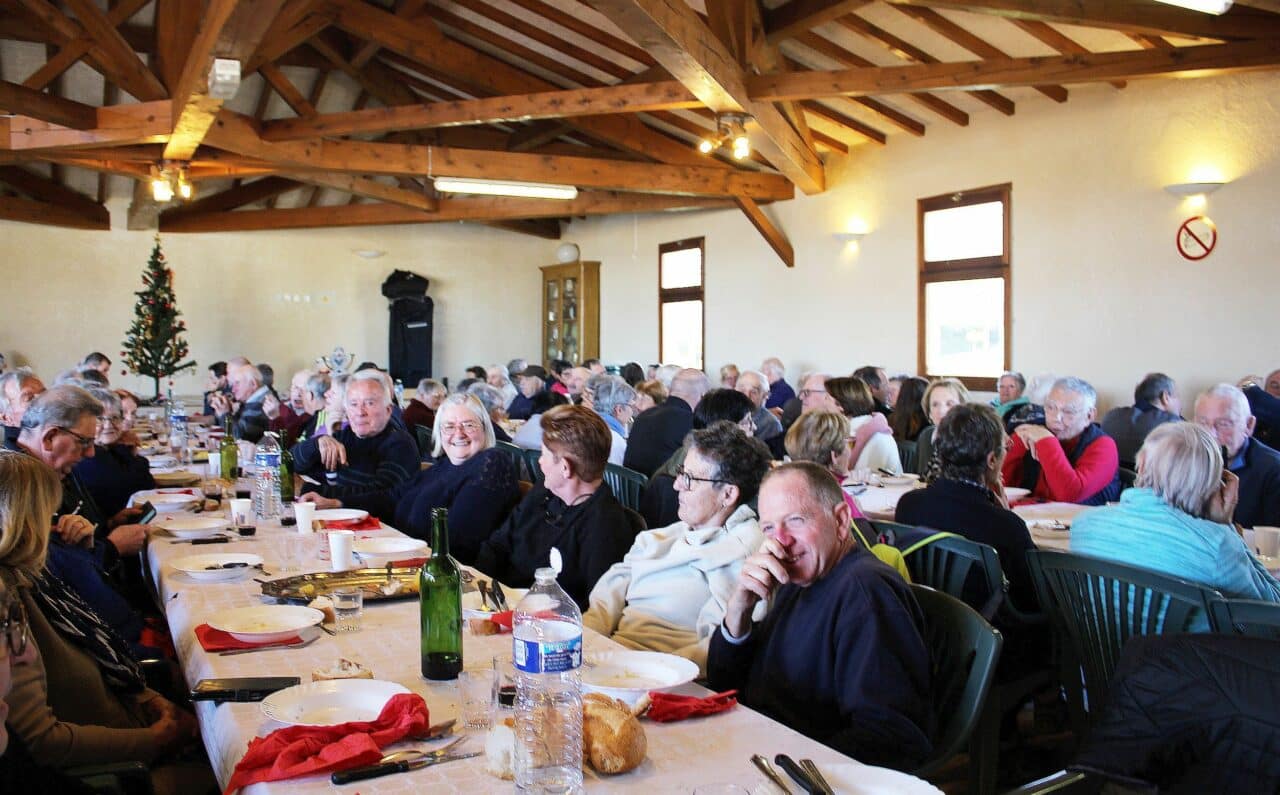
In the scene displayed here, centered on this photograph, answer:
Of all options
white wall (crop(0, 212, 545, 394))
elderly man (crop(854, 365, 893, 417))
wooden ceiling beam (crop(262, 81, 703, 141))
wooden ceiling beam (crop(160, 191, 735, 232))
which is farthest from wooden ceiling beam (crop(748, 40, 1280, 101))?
white wall (crop(0, 212, 545, 394))

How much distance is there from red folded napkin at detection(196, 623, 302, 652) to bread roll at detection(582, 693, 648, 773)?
0.93 meters

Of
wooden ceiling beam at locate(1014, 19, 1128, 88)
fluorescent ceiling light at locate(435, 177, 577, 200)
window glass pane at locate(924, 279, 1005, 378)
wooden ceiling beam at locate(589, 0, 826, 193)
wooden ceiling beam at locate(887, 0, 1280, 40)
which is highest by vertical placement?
wooden ceiling beam at locate(1014, 19, 1128, 88)

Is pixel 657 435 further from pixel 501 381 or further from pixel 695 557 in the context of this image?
pixel 501 381

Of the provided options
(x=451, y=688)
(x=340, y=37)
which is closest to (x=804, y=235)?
(x=340, y=37)

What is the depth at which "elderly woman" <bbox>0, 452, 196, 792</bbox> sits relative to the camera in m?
1.88

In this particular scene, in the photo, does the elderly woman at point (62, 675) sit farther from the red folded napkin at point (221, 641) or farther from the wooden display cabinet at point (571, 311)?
the wooden display cabinet at point (571, 311)

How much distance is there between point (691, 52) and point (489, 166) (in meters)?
4.17

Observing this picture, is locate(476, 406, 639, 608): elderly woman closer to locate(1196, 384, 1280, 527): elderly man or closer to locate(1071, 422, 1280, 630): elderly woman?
locate(1071, 422, 1280, 630): elderly woman

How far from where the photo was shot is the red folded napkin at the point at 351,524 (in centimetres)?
369

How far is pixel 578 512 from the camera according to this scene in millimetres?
3123

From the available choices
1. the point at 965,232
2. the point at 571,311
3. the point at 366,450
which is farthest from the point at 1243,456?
the point at 571,311

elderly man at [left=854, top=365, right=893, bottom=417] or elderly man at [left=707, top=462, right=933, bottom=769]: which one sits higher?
elderly man at [left=854, top=365, right=893, bottom=417]

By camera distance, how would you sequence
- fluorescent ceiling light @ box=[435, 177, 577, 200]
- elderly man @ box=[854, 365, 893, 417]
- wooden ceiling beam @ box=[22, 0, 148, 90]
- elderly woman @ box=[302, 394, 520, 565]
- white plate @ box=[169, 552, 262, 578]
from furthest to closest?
fluorescent ceiling light @ box=[435, 177, 577, 200]
wooden ceiling beam @ box=[22, 0, 148, 90]
elderly man @ box=[854, 365, 893, 417]
elderly woman @ box=[302, 394, 520, 565]
white plate @ box=[169, 552, 262, 578]

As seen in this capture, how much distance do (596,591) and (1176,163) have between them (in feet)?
21.8
